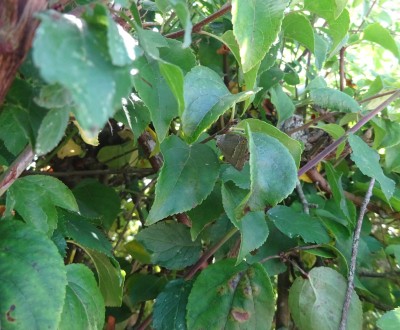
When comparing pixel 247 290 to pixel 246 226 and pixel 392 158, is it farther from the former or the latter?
pixel 392 158

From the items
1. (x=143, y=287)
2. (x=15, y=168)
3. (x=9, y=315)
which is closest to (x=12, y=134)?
(x=15, y=168)

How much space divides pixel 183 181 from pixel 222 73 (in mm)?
296

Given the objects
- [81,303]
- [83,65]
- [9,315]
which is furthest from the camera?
[81,303]

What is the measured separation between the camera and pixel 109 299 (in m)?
0.59

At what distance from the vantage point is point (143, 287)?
Result: 728mm

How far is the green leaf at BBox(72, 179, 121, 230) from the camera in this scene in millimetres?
756

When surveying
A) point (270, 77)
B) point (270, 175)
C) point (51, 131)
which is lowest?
point (270, 77)

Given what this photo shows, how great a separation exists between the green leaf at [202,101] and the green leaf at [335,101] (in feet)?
0.72

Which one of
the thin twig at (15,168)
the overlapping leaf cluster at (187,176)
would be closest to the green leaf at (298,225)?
the overlapping leaf cluster at (187,176)

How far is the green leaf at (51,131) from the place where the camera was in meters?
0.26

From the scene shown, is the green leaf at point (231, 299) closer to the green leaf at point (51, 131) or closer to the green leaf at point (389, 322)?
the green leaf at point (389, 322)

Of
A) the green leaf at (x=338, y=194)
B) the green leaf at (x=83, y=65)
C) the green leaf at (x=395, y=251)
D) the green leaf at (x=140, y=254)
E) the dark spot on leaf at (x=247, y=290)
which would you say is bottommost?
the green leaf at (x=395, y=251)

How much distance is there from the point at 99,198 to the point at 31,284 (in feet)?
1.37

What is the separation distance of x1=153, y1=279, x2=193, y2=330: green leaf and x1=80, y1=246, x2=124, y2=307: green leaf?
0.16ft
